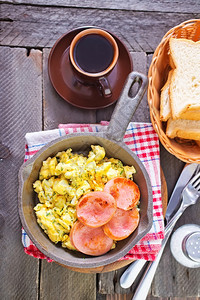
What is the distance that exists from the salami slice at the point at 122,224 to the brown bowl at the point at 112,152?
0.10 ft

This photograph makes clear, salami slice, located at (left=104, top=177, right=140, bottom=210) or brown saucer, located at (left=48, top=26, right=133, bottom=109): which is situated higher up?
brown saucer, located at (left=48, top=26, right=133, bottom=109)

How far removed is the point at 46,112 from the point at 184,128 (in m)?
0.63

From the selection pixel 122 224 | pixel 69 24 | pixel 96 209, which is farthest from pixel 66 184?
pixel 69 24

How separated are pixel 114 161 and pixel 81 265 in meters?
0.43

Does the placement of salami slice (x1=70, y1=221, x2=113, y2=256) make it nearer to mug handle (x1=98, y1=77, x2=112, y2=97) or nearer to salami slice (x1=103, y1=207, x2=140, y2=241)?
salami slice (x1=103, y1=207, x2=140, y2=241)

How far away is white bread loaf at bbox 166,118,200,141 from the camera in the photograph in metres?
1.47

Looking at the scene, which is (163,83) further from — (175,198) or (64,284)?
(64,284)

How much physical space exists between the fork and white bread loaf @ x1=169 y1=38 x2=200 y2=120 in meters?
0.35

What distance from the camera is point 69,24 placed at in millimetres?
1705

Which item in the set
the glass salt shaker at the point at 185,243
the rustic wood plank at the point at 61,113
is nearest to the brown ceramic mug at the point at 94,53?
the rustic wood plank at the point at 61,113

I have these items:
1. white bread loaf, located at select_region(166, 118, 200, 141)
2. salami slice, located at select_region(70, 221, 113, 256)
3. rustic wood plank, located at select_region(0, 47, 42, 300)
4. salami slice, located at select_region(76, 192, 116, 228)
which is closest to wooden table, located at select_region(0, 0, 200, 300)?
rustic wood plank, located at select_region(0, 47, 42, 300)

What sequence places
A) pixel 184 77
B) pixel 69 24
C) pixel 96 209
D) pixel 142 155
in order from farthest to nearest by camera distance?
1. pixel 69 24
2. pixel 142 155
3. pixel 184 77
4. pixel 96 209

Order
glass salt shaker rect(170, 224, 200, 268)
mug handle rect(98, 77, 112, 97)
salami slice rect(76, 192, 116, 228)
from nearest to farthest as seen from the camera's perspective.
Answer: salami slice rect(76, 192, 116, 228) < mug handle rect(98, 77, 112, 97) < glass salt shaker rect(170, 224, 200, 268)

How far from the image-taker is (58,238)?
1.36m
